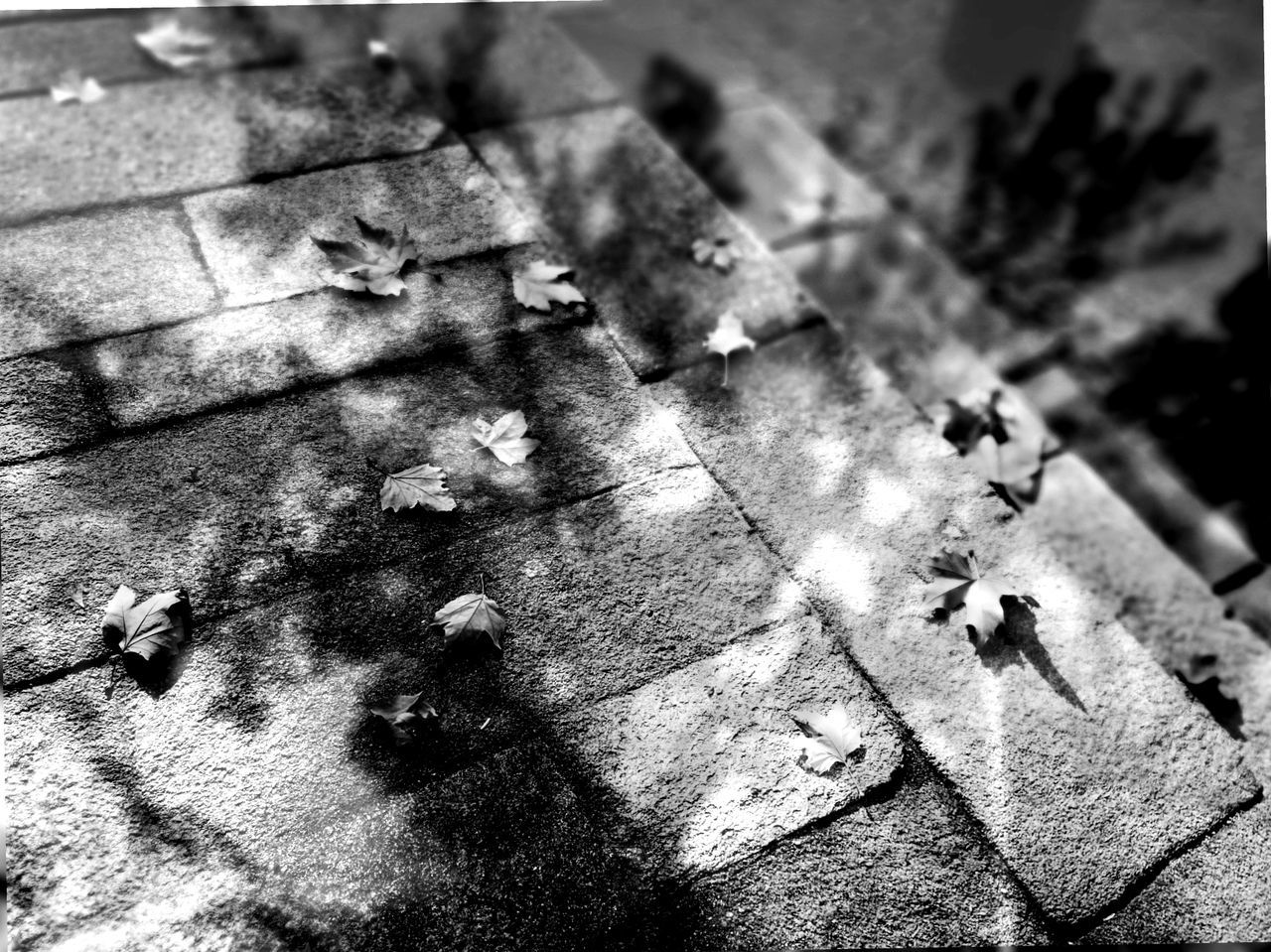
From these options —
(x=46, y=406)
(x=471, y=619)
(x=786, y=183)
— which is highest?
(x=786, y=183)

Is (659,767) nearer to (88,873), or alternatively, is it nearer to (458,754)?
(458,754)

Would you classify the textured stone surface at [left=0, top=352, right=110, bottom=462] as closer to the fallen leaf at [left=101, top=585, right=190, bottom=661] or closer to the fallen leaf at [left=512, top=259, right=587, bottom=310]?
the fallen leaf at [left=101, top=585, right=190, bottom=661]

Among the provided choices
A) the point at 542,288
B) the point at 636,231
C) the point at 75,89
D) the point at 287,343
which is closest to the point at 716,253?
the point at 636,231

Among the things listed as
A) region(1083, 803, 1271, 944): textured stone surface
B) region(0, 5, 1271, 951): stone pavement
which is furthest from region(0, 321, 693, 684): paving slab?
region(1083, 803, 1271, 944): textured stone surface

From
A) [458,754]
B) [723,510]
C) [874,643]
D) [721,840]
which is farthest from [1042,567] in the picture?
[458,754]

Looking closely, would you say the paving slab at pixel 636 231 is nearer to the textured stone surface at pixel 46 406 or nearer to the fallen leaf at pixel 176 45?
the fallen leaf at pixel 176 45

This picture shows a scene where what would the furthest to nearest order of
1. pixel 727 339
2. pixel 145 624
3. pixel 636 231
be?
pixel 636 231 → pixel 727 339 → pixel 145 624

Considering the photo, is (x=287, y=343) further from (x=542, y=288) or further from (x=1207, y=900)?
(x=1207, y=900)
